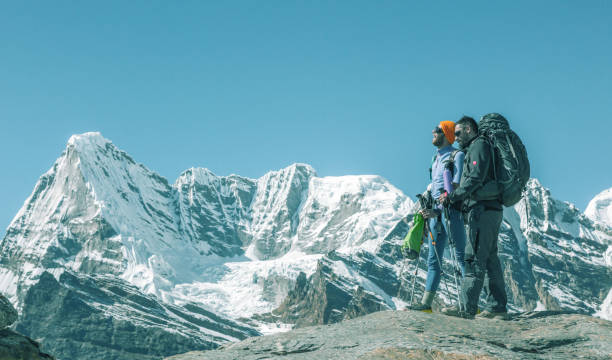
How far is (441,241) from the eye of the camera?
14.2 m

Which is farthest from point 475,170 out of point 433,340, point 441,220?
point 433,340

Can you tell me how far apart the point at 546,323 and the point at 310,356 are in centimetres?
431

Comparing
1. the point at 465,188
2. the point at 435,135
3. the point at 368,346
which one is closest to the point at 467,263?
the point at 465,188

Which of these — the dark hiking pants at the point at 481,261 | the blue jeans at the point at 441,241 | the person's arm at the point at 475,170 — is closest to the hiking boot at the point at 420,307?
the blue jeans at the point at 441,241

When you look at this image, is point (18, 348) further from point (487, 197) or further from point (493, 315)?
point (487, 197)

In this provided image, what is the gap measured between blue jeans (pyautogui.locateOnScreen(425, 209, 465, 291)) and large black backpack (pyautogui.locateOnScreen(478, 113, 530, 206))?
1209mm

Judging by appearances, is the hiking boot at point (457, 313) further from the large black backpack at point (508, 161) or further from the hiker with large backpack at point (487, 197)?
the large black backpack at point (508, 161)

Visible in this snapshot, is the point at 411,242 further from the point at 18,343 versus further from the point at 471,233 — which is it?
the point at 18,343

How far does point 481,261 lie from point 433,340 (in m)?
3.22

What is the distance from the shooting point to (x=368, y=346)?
9.87 m

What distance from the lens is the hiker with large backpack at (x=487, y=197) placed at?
12.6m

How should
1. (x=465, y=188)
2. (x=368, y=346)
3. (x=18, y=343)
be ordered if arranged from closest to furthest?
(x=18, y=343)
(x=368, y=346)
(x=465, y=188)

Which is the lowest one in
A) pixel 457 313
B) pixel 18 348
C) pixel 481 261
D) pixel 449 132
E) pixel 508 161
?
pixel 18 348

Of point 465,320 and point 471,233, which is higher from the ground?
point 471,233
